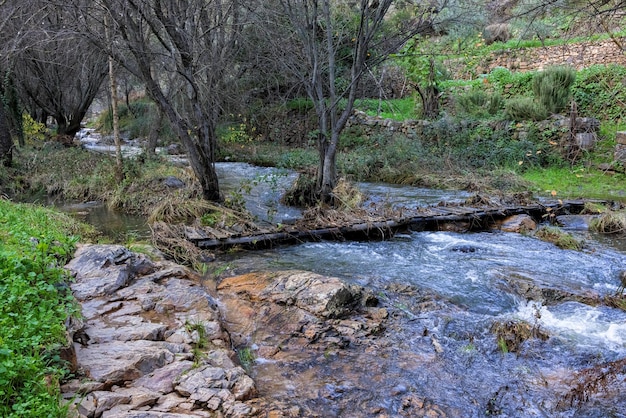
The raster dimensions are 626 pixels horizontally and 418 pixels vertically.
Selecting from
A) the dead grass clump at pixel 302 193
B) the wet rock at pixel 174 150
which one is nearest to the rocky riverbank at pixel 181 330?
the dead grass clump at pixel 302 193

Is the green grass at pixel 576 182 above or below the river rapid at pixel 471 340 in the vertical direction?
above

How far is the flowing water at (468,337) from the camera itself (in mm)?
3461

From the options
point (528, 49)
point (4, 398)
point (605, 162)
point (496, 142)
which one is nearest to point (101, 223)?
point (4, 398)

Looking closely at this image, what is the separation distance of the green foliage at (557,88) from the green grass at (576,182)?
2.30m

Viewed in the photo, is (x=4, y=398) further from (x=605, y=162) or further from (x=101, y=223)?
(x=605, y=162)

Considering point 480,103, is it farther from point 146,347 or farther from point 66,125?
point 66,125

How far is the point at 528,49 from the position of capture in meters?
18.6

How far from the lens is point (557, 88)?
14117mm

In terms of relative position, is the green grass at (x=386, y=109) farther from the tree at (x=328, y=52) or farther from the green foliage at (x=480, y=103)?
the tree at (x=328, y=52)

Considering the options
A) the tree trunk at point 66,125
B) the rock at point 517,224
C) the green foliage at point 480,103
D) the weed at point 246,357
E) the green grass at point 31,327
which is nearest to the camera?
the green grass at point 31,327

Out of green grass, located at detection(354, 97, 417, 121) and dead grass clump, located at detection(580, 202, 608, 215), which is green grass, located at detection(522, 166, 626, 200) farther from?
green grass, located at detection(354, 97, 417, 121)

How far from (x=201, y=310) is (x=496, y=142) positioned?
11996 millimetres

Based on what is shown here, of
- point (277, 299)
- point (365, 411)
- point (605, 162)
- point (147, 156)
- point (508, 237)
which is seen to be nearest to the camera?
point (365, 411)

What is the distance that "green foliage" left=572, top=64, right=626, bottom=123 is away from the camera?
45.3 ft
